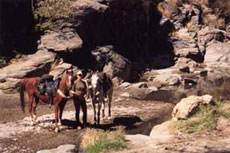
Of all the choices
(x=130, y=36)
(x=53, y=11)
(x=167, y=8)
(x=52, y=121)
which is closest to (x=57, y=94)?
(x=52, y=121)

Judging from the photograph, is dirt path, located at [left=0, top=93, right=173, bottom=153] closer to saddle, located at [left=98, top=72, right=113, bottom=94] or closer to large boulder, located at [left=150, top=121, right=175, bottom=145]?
large boulder, located at [left=150, top=121, right=175, bottom=145]

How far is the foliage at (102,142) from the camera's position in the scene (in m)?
11.8

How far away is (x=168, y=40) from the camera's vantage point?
1486 inches

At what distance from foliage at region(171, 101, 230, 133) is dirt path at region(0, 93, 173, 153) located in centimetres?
175

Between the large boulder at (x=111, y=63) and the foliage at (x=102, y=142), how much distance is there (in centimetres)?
1299

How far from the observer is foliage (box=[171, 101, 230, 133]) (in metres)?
13.5

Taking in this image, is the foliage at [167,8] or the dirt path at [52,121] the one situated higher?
the foliage at [167,8]

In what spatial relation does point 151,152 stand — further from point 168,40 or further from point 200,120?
point 168,40

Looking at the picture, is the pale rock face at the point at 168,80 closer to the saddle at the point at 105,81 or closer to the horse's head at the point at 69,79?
the saddle at the point at 105,81

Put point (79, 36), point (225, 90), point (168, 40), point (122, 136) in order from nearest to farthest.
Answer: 1. point (122, 136)
2. point (225, 90)
3. point (79, 36)
4. point (168, 40)

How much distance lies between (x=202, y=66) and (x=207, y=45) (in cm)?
386

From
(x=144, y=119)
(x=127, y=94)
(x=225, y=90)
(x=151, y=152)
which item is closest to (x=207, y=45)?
(x=225, y=90)

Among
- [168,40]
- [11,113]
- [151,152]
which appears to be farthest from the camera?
[168,40]

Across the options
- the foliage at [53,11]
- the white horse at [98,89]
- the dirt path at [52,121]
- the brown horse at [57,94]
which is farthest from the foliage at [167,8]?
the brown horse at [57,94]
